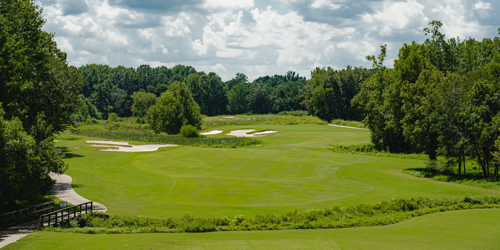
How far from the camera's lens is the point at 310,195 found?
23.8 meters

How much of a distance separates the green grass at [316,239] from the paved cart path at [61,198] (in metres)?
0.74

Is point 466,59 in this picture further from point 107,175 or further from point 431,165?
point 107,175

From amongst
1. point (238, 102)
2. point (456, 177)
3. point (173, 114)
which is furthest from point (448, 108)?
point (238, 102)

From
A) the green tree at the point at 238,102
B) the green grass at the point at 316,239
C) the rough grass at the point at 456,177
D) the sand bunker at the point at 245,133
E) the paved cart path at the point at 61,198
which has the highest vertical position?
the green tree at the point at 238,102

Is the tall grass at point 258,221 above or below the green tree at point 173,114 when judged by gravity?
below

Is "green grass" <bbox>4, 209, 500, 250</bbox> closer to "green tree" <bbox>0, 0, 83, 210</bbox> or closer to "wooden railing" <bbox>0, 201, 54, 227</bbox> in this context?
"wooden railing" <bbox>0, 201, 54, 227</bbox>

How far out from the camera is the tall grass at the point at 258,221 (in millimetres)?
15977

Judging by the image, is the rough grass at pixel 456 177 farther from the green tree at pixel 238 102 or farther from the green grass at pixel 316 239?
the green tree at pixel 238 102

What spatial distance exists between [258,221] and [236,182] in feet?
31.1

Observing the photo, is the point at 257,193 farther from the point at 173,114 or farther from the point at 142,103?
the point at 142,103

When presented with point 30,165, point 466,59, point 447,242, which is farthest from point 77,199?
point 466,59

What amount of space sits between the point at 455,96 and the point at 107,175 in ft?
103

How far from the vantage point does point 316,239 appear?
44.0 ft

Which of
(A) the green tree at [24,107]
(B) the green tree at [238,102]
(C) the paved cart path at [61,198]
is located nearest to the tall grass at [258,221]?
(C) the paved cart path at [61,198]
